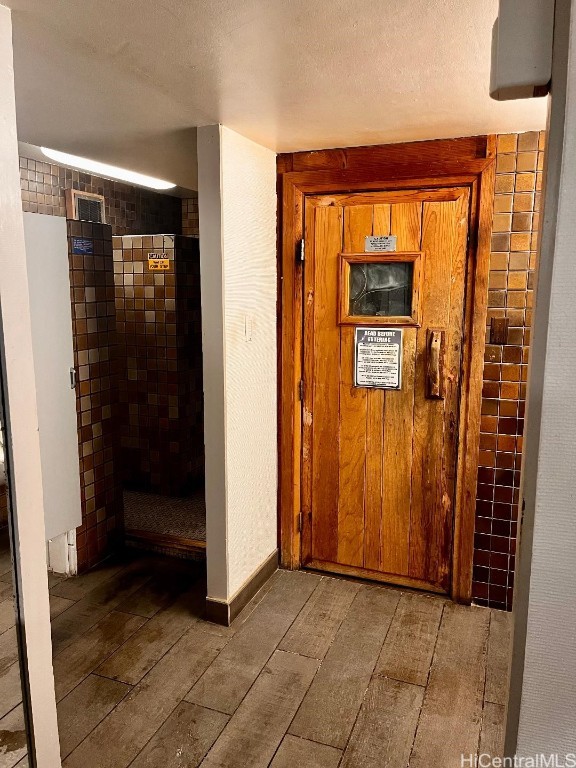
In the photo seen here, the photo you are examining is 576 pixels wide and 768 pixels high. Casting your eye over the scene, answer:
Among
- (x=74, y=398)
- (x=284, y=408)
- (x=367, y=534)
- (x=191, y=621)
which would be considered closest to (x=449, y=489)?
(x=367, y=534)

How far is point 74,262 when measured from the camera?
9.60ft

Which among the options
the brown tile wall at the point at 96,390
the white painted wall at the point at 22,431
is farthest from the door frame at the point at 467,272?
the white painted wall at the point at 22,431

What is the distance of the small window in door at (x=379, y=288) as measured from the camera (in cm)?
279

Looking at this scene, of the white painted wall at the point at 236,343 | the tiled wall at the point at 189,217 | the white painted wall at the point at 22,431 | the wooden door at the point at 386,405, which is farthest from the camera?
the tiled wall at the point at 189,217

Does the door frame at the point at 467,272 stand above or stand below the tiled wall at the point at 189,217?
below

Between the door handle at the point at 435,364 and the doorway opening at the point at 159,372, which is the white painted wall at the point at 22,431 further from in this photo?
the doorway opening at the point at 159,372

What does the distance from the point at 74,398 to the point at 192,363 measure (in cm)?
137

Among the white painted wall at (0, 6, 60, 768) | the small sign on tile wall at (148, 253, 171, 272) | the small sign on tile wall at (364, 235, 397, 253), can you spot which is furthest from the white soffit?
the small sign on tile wall at (148, 253, 171, 272)

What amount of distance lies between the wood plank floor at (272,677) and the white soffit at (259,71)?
164 centimetres

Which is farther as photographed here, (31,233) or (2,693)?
(31,233)

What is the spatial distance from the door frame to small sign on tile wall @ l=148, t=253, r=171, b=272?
3.72 ft

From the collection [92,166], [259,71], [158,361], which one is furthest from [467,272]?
[92,166]

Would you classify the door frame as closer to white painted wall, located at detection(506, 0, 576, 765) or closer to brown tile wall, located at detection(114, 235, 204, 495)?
brown tile wall, located at detection(114, 235, 204, 495)

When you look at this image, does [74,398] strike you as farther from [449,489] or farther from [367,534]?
[449,489]
